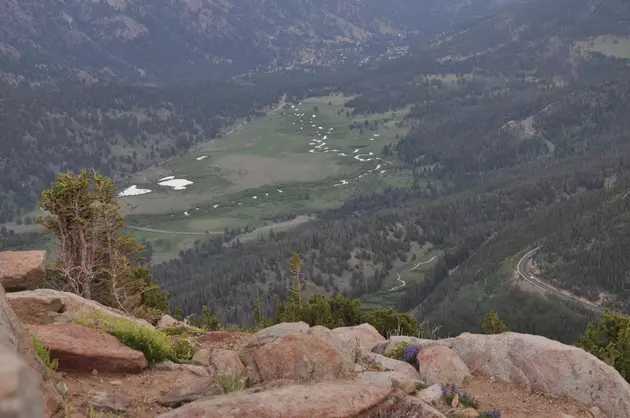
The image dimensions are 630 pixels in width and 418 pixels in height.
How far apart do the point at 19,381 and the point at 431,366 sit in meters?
21.6

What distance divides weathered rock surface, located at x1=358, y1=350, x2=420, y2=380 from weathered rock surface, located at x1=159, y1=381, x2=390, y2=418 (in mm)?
5674

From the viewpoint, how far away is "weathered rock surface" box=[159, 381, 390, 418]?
1565 centimetres

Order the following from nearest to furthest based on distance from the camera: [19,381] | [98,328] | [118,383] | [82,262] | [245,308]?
[19,381] < [118,383] < [98,328] < [82,262] < [245,308]

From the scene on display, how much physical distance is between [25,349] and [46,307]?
40.4 ft

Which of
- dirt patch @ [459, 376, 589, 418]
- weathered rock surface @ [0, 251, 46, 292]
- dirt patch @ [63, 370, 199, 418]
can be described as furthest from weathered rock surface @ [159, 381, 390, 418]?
weathered rock surface @ [0, 251, 46, 292]

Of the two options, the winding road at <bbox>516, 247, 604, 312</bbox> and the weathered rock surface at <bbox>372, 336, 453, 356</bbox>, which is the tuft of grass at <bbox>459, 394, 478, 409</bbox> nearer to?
the weathered rock surface at <bbox>372, 336, 453, 356</bbox>

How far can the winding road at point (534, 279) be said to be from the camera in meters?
131

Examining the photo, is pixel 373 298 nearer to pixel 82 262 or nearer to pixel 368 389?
pixel 82 262

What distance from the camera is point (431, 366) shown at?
26078 mm

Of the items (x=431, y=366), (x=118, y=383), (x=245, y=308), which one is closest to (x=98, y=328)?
(x=118, y=383)

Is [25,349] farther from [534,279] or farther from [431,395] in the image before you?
[534,279]

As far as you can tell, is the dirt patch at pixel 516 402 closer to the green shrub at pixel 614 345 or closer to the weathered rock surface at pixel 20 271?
the green shrub at pixel 614 345

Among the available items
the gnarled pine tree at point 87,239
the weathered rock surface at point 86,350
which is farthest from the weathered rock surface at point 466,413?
the gnarled pine tree at point 87,239

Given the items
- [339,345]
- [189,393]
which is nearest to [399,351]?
[339,345]
